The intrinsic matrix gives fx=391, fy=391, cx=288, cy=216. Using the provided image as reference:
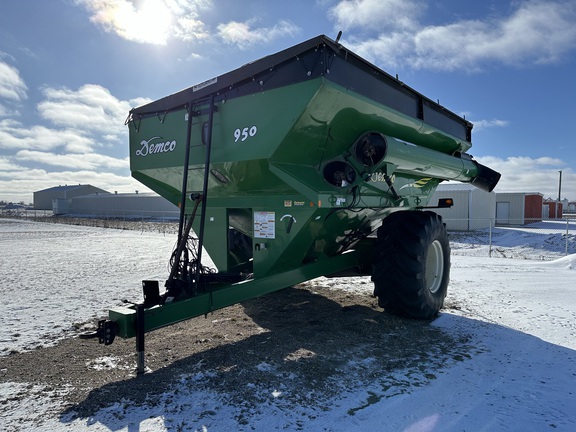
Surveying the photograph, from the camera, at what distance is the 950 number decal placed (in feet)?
13.5

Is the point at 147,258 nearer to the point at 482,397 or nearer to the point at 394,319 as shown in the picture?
the point at 394,319

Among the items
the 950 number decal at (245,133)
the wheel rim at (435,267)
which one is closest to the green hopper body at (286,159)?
the 950 number decal at (245,133)

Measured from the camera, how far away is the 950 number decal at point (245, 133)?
4105mm

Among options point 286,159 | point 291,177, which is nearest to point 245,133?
point 286,159

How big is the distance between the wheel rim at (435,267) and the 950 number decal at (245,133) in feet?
10.1

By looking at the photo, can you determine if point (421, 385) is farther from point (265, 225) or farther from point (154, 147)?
point (154, 147)

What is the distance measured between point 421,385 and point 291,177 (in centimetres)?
228

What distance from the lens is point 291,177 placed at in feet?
13.5

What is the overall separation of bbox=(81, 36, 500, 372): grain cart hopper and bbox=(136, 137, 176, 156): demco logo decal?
0.8 inches

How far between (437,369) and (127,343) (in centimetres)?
319

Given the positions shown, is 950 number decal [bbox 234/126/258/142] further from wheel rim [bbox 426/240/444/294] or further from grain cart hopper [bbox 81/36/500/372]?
wheel rim [bbox 426/240/444/294]

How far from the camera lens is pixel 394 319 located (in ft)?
16.7

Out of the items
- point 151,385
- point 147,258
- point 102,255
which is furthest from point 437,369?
point 102,255

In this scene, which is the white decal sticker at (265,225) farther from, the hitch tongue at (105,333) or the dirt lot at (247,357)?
the hitch tongue at (105,333)
